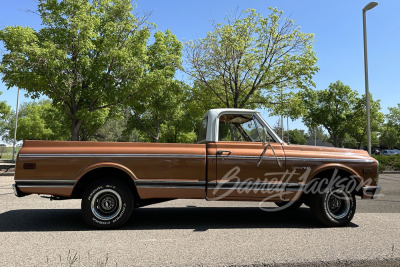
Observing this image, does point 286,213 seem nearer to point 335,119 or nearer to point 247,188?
point 247,188

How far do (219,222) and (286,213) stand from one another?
1.79m

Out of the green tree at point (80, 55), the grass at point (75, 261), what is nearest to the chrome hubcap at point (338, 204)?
the grass at point (75, 261)

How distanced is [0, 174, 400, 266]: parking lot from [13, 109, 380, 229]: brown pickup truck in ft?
1.61

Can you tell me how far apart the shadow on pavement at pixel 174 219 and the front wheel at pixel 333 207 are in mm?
237

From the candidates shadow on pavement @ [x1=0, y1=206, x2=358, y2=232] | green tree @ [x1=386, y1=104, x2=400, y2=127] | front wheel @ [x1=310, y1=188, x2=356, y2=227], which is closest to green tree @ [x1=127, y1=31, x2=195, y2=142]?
shadow on pavement @ [x1=0, y1=206, x2=358, y2=232]

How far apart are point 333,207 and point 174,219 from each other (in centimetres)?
289

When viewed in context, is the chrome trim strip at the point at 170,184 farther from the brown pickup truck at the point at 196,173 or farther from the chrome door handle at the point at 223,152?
the chrome door handle at the point at 223,152

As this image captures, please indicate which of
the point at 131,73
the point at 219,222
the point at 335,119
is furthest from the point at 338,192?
the point at 335,119

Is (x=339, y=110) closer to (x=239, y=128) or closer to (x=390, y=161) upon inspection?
(x=390, y=161)

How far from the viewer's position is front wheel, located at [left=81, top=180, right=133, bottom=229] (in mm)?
4988

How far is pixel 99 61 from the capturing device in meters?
17.5

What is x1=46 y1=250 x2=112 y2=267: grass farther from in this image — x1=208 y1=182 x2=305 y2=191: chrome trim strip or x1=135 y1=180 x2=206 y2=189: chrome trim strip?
x1=208 y1=182 x2=305 y2=191: chrome trim strip

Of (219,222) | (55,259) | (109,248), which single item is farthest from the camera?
(219,222)

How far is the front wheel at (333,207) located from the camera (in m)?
5.35
